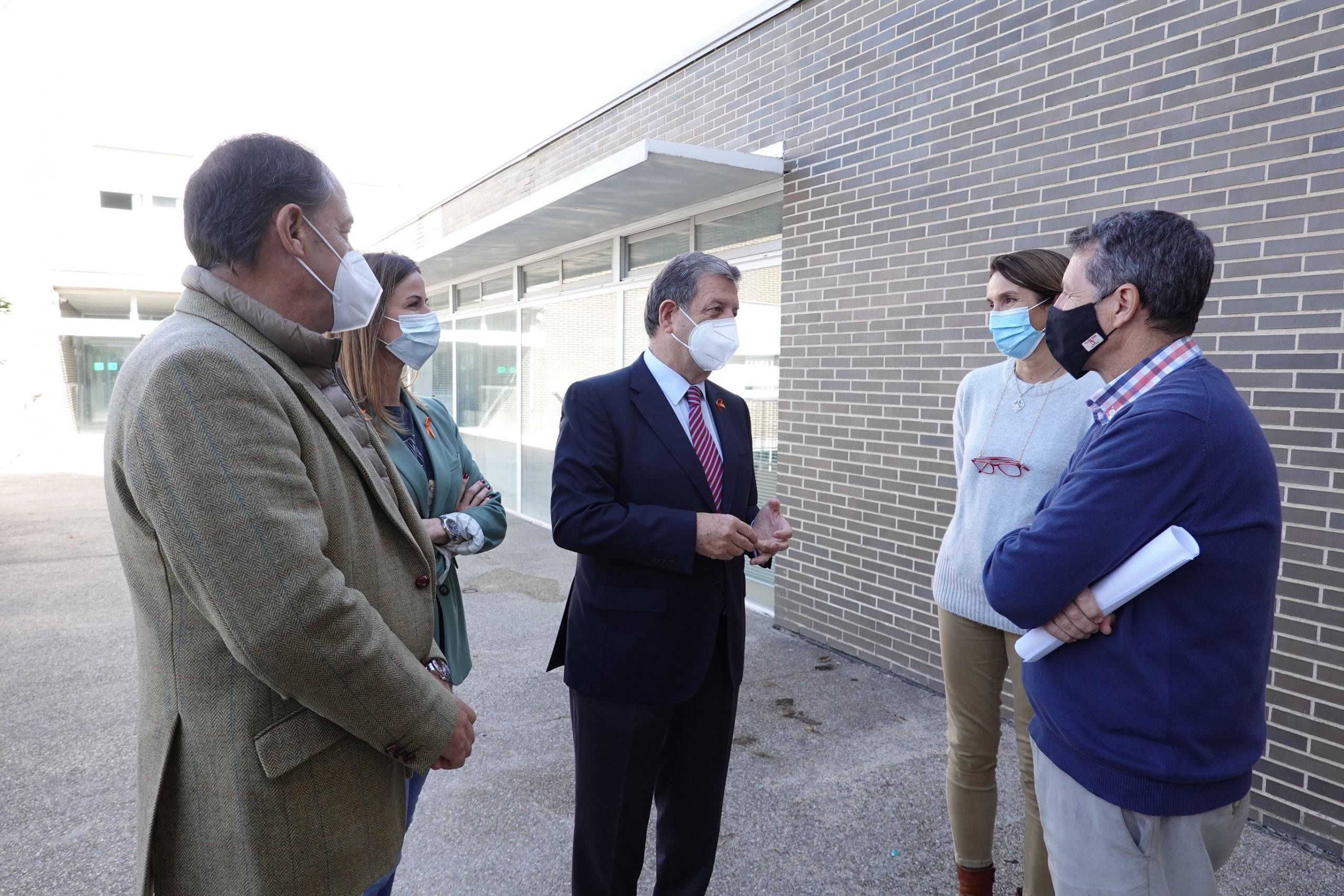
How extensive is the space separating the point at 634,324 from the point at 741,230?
1768 millimetres

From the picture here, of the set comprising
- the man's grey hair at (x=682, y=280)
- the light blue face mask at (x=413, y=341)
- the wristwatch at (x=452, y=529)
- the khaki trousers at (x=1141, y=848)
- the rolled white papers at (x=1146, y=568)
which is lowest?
the khaki trousers at (x=1141, y=848)

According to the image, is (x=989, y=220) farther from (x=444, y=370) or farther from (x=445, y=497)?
(x=444, y=370)

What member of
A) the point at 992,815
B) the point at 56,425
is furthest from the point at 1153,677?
the point at 56,425

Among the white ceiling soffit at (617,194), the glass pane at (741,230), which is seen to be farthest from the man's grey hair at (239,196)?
the glass pane at (741,230)

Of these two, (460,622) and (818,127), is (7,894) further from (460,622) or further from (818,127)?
(818,127)

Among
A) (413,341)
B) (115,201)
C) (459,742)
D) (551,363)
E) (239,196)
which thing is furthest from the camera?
(115,201)

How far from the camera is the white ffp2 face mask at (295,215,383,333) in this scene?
1.57 metres

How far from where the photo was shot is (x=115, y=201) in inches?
881

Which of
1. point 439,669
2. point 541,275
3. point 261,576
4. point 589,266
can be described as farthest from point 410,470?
point 541,275

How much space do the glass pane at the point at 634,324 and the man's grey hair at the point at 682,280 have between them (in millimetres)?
4934

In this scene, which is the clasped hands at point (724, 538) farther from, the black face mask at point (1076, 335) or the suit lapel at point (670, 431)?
the black face mask at point (1076, 335)

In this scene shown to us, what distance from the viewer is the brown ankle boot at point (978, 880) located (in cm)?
264

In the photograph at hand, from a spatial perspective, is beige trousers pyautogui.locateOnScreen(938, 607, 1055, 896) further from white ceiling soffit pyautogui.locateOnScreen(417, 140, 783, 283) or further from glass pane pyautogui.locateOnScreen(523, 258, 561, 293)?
glass pane pyautogui.locateOnScreen(523, 258, 561, 293)

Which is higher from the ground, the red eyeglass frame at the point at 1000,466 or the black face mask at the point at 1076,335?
the black face mask at the point at 1076,335
